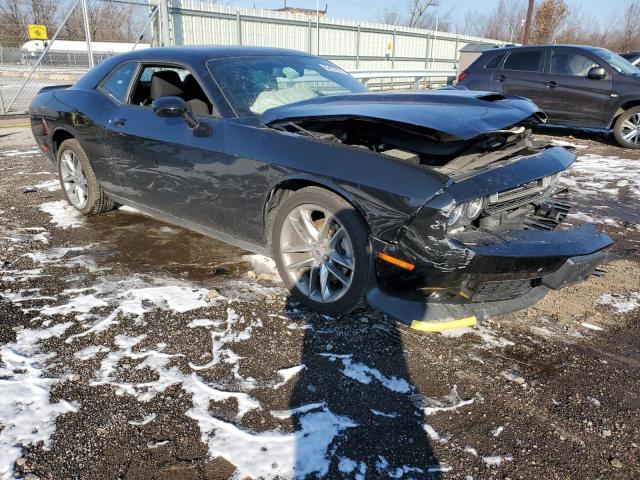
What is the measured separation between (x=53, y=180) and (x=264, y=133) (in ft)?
14.4

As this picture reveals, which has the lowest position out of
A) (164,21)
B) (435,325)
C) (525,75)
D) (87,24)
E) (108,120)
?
(435,325)

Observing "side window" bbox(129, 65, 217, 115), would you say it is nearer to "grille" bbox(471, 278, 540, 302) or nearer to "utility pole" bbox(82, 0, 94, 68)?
"grille" bbox(471, 278, 540, 302)

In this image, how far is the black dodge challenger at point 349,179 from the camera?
8.45 feet

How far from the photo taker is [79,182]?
16.2 feet

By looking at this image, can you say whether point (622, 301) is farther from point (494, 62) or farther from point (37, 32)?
point (37, 32)

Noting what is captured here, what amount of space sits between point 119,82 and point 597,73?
7790mm

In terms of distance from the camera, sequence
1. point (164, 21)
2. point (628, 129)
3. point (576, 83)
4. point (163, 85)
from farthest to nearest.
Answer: point (164, 21), point (576, 83), point (628, 129), point (163, 85)

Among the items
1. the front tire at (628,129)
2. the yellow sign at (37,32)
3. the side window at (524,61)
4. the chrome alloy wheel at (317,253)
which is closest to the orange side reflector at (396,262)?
the chrome alloy wheel at (317,253)

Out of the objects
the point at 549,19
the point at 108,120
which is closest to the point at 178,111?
the point at 108,120

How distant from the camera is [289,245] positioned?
10.6 feet

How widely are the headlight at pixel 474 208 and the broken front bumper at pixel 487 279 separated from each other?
0.46 feet

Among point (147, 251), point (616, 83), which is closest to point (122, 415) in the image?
point (147, 251)

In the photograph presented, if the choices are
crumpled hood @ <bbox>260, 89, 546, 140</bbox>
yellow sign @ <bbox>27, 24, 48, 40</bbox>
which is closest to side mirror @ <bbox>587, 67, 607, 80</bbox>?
crumpled hood @ <bbox>260, 89, 546, 140</bbox>

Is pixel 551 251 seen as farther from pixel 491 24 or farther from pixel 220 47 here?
pixel 491 24
